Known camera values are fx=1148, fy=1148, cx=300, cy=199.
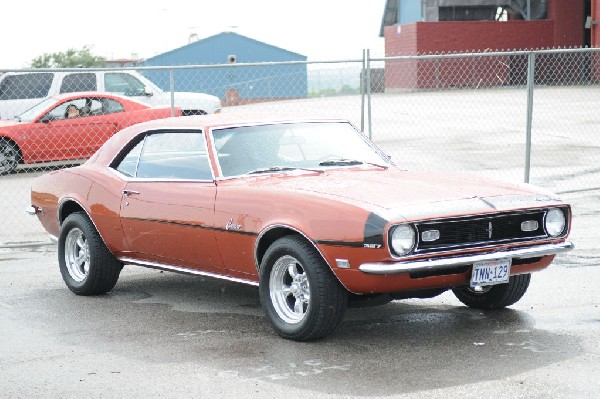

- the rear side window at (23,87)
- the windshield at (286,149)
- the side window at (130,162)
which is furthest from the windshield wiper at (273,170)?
the rear side window at (23,87)

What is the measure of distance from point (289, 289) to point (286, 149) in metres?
1.30

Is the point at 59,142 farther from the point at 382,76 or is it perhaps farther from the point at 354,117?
the point at 382,76

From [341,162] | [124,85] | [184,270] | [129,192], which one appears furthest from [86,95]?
[341,162]

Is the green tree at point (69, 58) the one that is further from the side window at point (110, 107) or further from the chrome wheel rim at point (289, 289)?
the chrome wheel rim at point (289, 289)

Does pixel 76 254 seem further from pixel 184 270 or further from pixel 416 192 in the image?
pixel 416 192

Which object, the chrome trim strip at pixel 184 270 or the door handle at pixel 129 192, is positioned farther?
the door handle at pixel 129 192

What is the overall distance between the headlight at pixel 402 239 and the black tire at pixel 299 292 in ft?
1.57

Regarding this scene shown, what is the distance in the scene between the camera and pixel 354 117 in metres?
26.6


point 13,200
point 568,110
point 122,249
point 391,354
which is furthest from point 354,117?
point 391,354

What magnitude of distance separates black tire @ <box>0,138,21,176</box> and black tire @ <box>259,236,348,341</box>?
12.0m

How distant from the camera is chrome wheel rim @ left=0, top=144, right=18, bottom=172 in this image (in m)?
18.3

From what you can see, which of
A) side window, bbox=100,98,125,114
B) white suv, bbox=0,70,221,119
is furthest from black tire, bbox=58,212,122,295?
white suv, bbox=0,70,221,119

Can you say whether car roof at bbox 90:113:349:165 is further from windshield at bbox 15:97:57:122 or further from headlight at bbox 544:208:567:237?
windshield at bbox 15:97:57:122

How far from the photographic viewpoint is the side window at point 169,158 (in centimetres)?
807
